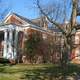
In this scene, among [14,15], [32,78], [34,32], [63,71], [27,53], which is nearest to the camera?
[32,78]

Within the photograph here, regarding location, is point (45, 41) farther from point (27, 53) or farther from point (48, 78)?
point (48, 78)

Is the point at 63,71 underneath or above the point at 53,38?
underneath

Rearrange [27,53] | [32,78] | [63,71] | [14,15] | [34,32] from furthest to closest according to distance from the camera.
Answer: [14,15] → [34,32] → [27,53] → [63,71] → [32,78]

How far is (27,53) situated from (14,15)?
7.91m

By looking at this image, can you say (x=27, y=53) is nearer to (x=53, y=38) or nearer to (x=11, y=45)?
(x=11, y=45)

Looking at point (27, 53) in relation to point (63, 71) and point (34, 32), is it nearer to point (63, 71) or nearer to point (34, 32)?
point (34, 32)

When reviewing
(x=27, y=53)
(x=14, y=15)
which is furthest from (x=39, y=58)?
(x=14, y=15)

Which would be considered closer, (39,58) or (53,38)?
(39,58)

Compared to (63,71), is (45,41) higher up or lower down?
higher up

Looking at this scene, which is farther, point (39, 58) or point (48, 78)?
point (39, 58)

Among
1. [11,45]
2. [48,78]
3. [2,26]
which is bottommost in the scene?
[48,78]

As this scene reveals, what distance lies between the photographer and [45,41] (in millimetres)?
35875

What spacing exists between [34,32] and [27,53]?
3514 mm

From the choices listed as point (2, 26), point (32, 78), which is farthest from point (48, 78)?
point (2, 26)
